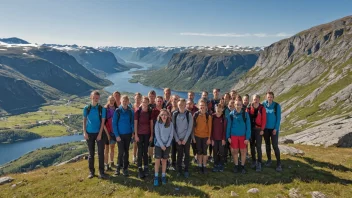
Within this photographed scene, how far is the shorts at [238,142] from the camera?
17422 millimetres

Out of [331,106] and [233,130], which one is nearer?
[233,130]

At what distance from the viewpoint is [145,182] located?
53.6ft

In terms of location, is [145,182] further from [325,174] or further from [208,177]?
[325,174]

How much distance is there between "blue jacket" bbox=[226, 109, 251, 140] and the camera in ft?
56.7

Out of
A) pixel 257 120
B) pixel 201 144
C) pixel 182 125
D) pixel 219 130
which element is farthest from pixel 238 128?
pixel 182 125

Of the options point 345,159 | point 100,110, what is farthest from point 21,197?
point 345,159

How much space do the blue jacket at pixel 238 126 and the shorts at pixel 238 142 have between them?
0.69 ft

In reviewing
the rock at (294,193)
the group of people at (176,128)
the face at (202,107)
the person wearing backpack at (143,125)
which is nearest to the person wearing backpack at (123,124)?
the group of people at (176,128)

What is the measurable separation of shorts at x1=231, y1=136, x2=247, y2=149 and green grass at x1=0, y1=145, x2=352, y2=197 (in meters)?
1.87

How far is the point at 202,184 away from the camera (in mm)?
15805

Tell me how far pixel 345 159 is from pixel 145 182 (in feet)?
59.9

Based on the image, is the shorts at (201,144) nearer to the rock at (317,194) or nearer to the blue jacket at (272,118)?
the blue jacket at (272,118)

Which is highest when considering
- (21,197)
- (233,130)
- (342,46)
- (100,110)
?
(342,46)

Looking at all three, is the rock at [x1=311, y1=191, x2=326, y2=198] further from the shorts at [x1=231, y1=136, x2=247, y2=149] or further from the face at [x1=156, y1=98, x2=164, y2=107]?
the face at [x1=156, y1=98, x2=164, y2=107]
